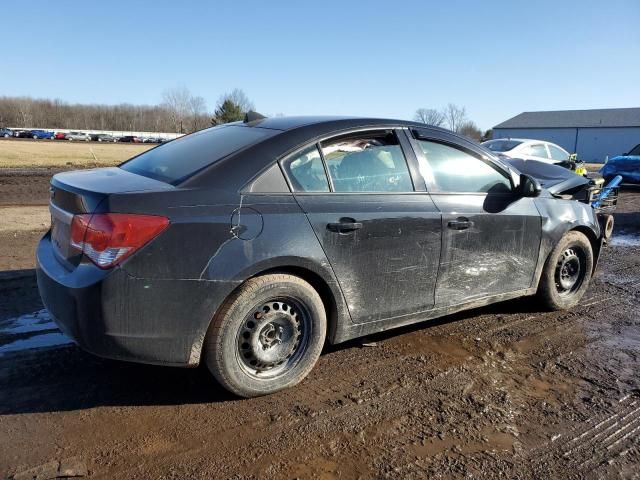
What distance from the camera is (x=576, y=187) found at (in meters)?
6.70

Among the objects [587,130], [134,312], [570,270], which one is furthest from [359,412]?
[587,130]

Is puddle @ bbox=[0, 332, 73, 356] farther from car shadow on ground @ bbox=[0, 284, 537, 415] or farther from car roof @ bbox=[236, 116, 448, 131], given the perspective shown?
Answer: car roof @ bbox=[236, 116, 448, 131]

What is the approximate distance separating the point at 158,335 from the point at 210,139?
157 centimetres

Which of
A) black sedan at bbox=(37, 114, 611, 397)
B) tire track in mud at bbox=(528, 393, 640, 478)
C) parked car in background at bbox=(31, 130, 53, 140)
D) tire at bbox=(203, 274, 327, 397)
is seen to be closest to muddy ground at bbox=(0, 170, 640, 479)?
tire track in mud at bbox=(528, 393, 640, 478)

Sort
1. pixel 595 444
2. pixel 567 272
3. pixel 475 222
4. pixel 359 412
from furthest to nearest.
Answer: pixel 567 272 < pixel 475 222 < pixel 359 412 < pixel 595 444

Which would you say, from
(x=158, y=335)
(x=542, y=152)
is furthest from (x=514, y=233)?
(x=542, y=152)

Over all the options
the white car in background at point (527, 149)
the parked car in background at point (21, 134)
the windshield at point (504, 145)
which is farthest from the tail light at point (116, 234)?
the parked car in background at point (21, 134)

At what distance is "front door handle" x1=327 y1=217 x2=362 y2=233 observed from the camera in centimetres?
328

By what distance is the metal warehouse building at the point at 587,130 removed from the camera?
67562mm

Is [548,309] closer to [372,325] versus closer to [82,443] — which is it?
[372,325]

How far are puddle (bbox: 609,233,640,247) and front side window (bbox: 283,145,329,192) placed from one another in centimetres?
702

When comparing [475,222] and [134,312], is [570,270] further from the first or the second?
[134,312]

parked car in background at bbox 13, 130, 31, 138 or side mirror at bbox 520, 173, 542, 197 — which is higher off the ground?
parked car in background at bbox 13, 130, 31, 138

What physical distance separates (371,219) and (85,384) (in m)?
2.14
